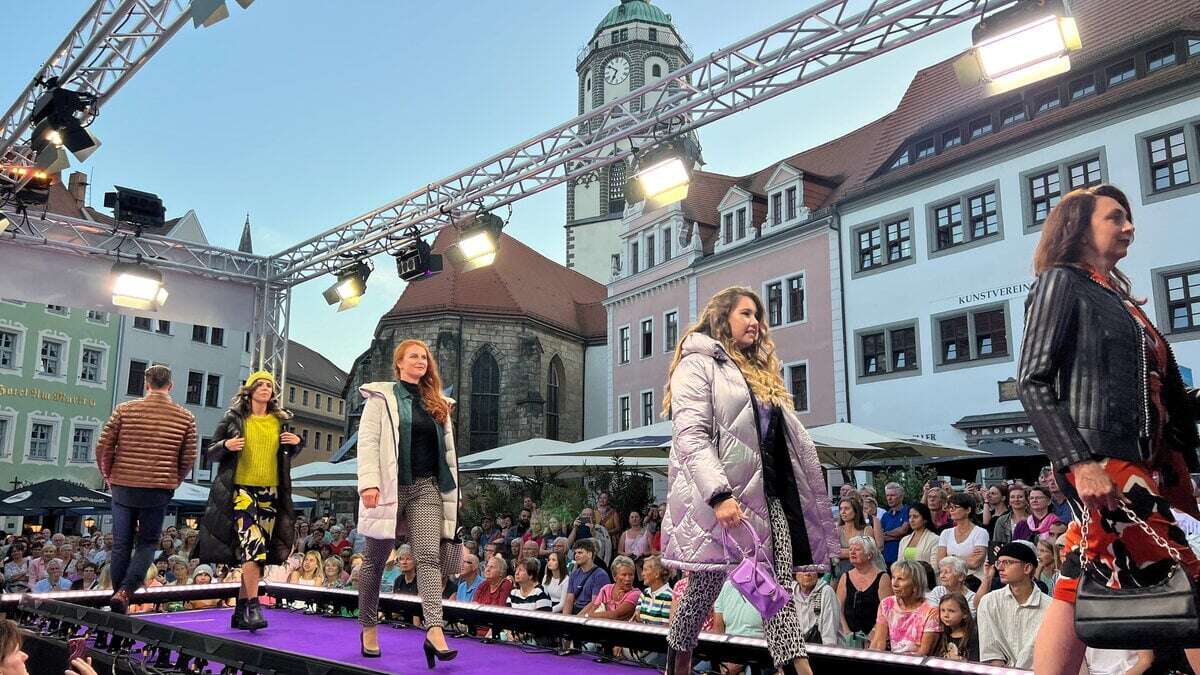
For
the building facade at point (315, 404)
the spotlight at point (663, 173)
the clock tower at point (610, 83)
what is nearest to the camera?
the spotlight at point (663, 173)

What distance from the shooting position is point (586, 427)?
47.0 metres

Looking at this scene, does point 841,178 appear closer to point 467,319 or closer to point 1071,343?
point 467,319

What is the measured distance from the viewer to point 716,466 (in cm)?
356

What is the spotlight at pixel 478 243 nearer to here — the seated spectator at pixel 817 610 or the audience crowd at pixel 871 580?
the audience crowd at pixel 871 580

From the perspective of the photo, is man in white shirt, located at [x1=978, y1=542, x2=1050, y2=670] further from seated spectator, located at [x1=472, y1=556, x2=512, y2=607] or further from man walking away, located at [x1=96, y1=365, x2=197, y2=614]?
man walking away, located at [x1=96, y1=365, x2=197, y2=614]

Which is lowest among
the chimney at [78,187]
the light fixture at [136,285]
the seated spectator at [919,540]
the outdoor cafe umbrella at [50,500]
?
the seated spectator at [919,540]

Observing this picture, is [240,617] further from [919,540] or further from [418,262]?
[418,262]

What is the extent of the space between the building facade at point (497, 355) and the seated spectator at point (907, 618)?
34.7m

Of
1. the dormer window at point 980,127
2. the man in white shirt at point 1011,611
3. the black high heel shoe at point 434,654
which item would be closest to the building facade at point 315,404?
the dormer window at point 980,127

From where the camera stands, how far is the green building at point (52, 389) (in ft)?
121

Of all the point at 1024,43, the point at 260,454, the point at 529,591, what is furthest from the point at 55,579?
the point at 1024,43

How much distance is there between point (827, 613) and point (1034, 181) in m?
17.8

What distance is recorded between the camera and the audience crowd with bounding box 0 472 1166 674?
6.05 m

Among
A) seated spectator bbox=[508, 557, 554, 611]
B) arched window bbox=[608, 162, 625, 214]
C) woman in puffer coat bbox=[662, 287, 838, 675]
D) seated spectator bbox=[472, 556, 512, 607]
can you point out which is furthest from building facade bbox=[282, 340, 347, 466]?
woman in puffer coat bbox=[662, 287, 838, 675]
